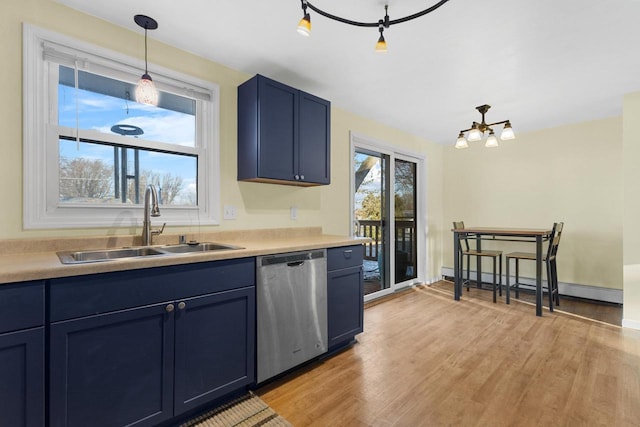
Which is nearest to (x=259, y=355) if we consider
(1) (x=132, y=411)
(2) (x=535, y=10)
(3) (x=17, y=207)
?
(1) (x=132, y=411)

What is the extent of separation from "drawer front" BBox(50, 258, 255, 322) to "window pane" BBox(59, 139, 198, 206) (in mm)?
829

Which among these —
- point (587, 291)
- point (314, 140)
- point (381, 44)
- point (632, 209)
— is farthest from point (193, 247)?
point (587, 291)

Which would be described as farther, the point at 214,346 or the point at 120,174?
the point at 120,174

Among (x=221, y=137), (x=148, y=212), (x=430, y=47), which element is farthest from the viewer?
(x=221, y=137)

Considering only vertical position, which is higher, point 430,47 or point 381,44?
point 430,47

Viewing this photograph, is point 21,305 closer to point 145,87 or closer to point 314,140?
point 145,87

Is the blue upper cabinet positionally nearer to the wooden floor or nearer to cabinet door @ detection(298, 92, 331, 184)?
cabinet door @ detection(298, 92, 331, 184)

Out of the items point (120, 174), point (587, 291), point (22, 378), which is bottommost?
point (587, 291)

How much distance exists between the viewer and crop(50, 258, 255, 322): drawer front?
1.32 metres

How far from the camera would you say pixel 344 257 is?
2.60 meters

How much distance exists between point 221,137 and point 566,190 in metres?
4.51

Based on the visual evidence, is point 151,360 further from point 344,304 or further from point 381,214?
point 381,214

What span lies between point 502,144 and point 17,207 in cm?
554

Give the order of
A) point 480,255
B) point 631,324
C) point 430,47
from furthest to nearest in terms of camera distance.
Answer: point 480,255
point 631,324
point 430,47
